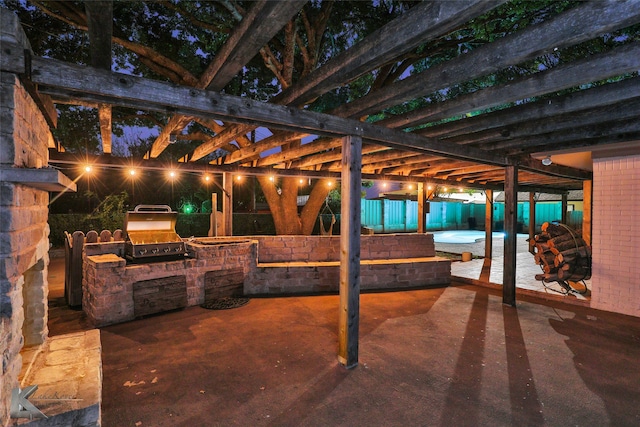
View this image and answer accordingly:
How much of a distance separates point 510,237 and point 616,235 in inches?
81.2

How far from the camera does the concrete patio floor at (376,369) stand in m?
3.43

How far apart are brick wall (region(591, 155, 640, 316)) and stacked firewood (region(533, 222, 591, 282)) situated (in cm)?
117

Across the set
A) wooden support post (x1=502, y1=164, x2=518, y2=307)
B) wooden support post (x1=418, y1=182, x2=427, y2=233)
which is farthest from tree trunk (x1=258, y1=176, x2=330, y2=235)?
wooden support post (x1=502, y1=164, x2=518, y2=307)

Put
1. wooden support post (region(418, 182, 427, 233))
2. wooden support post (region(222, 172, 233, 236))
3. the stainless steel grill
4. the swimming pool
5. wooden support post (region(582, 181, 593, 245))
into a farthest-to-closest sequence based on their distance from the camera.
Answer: the swimming pool < wooden support post (region(418, 182, 427, 233)) < wooden support post (region(582, 181, 593, 245)) < wooden support post (region(222, 172, 233, 236)) < the stainless steel grill

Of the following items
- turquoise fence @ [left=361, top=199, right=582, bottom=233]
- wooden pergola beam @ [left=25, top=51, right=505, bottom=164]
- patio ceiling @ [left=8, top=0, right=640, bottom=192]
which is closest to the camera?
patio ceiling @ [left=8, top=0, right=640, bottom=192]

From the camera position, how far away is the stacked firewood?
8227 mm

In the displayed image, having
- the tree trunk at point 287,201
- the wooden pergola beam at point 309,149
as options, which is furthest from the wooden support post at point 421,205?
the wooden pergola beam at point 309,149

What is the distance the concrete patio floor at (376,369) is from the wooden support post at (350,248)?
42 centimetres

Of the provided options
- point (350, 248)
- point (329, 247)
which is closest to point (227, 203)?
point (329, 247)

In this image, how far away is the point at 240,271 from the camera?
7.66 metres

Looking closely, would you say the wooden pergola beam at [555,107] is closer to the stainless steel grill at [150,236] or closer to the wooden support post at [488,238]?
the stainless steel grill at [150,236]

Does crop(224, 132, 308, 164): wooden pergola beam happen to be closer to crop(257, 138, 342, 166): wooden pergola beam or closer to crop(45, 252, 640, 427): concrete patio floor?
crop(257, 138, 342, 166): wooden pergola beam

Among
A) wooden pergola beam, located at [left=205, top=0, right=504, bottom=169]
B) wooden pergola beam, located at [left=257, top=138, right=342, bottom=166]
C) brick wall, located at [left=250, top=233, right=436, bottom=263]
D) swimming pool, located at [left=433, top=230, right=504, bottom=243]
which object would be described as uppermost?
wooden pergola beam, located at [left=205, top=0, right=504, bottom=169]

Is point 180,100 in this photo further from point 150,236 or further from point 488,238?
point 488,238
